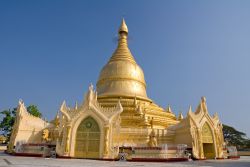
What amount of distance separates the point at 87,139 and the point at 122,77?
14939 mm

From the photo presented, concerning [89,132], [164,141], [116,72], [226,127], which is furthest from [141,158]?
[226,127]

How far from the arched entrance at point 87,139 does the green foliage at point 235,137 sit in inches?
1722

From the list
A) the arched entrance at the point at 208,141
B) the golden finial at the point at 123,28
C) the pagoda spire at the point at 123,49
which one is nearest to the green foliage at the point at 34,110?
the pagoda spire at the point at 123,49

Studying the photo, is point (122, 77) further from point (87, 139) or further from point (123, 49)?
point (87, 139)

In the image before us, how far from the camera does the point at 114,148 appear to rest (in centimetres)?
2075

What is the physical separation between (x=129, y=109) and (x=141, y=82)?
823 centimetres

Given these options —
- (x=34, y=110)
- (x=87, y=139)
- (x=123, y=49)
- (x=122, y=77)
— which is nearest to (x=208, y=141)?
(x=87, y=139)

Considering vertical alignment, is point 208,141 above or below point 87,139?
above

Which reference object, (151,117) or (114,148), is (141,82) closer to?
(151,117)

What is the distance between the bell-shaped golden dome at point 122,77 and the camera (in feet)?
111

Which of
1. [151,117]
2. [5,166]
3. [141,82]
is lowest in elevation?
[5,166]

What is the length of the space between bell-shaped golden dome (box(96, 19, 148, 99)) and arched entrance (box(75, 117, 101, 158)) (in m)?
10.7

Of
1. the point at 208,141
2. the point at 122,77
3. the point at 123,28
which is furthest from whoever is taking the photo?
the point at 123,28

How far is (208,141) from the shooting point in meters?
24.7
